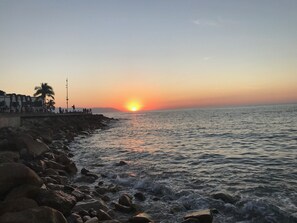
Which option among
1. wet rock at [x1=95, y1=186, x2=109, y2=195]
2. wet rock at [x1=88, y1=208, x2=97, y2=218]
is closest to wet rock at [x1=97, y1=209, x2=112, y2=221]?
wet rock at [x1=88, y1=208, x2=97, y2=218]

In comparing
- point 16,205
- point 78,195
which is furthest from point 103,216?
point 16,205

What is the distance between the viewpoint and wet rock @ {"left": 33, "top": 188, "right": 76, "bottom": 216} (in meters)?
8.70

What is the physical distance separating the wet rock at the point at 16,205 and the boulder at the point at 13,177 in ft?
3.32

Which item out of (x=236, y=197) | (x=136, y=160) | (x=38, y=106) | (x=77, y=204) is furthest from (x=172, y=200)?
(x=38, y=106)

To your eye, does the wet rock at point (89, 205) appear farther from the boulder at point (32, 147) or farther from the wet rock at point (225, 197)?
the boulder at point (32, 147)

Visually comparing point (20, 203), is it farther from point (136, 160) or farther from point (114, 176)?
point (136, 160)

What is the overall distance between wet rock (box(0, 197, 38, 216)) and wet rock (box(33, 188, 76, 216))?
1.53ft

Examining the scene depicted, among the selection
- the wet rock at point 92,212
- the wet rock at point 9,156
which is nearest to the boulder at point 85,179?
the wet rock at point 9,156

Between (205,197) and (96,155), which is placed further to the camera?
(96,155)

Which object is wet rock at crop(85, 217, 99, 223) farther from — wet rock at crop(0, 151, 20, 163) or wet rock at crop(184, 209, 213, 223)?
wet rock at crop(0, 151, 20, 163)

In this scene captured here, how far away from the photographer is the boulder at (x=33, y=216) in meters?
6.93

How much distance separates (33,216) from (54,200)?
5.59ft

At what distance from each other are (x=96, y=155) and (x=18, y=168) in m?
14.4

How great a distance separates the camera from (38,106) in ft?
267
